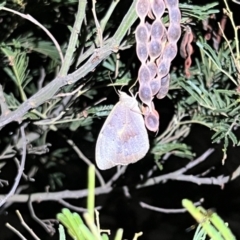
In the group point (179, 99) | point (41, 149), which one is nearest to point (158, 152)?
point (179, 99)

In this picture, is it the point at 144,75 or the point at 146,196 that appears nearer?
the point at 144,75

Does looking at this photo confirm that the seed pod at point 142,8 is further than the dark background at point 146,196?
No

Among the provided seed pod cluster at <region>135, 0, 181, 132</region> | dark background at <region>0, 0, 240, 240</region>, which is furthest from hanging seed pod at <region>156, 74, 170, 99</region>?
dark background at <region>0, 0, 240, 240</region>

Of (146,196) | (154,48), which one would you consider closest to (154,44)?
(154,48)

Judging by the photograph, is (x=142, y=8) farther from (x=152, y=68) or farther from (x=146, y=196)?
(x=146, y=196)

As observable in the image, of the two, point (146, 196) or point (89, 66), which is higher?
point (89, 66)

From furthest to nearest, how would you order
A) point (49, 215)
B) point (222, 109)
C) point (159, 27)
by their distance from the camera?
point (49, 215) → point (222, 109) → point (159, 27)

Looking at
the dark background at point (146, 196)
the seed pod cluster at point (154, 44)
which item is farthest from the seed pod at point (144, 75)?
the dark background at point (146, 196)

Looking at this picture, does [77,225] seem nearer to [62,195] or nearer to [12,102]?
[12,102]

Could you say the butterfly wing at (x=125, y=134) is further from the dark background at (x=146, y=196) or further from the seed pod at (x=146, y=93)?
the dark background at (x=146, y=196)
